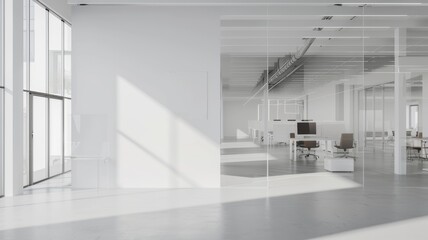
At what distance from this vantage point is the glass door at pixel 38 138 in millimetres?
9297

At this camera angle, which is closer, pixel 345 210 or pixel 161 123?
pixel 345 210

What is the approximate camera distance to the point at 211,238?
486 cm

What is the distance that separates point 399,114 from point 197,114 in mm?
4685

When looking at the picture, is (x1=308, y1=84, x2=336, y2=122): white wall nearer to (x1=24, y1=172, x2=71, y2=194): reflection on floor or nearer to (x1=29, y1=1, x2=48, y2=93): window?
(x1=24, y1=172, x2=71, y2=194): reflection on floor

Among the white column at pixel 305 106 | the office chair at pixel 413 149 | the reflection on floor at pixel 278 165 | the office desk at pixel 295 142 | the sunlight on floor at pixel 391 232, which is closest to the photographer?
the sunlight on floor at pixel 391 232

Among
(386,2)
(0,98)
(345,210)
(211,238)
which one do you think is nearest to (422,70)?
(386,2)

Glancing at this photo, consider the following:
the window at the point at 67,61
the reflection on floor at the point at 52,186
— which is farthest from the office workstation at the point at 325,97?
the window at the point at 67,61

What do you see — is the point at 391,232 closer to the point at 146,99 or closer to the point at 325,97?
the point at 146,99

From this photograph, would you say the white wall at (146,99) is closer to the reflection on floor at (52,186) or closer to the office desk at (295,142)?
the reflection on floor at (52,186)

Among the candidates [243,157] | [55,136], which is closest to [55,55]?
[55,136]

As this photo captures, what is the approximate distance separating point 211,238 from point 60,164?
7.17 meters

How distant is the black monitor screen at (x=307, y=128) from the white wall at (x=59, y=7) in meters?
6.59

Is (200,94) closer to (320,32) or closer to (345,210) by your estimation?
(345,210)

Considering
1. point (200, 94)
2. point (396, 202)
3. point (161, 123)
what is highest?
point (200, 94)
